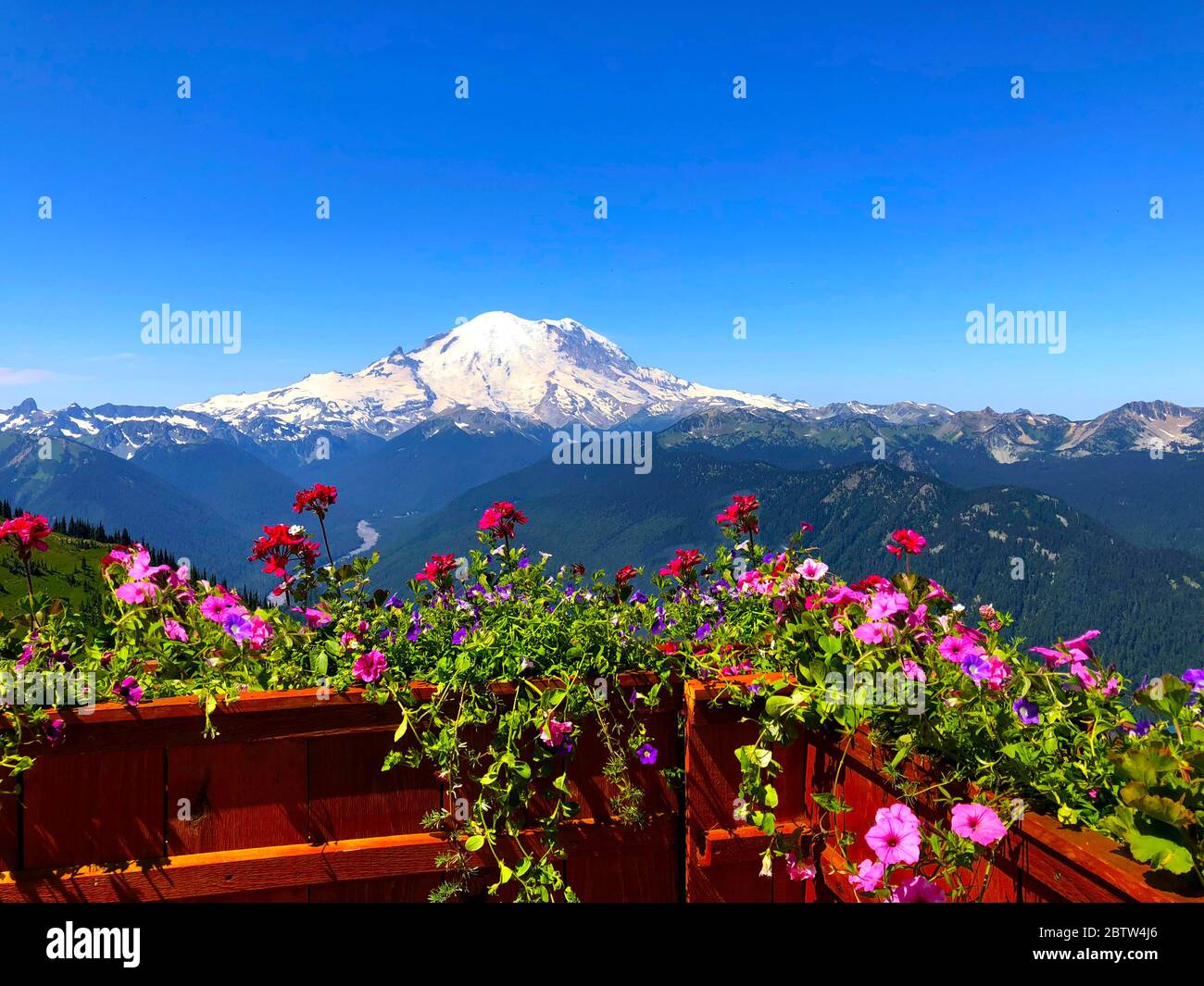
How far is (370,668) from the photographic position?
9.14 ft

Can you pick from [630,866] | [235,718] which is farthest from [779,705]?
[235,718]

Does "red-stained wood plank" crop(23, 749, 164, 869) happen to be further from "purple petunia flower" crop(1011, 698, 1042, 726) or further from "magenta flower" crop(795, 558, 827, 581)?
"purple petunia flower" crop(1011, 698, 1042, 726)

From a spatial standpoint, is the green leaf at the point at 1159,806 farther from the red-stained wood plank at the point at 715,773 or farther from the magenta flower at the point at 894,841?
the red-stained wood plank at the point at 715,773

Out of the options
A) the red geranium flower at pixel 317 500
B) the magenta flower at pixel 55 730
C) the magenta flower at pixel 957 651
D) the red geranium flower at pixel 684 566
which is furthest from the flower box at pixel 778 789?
the magenta flower at pixel 55 730

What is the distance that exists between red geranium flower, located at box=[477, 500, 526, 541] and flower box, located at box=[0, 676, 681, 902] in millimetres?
1162

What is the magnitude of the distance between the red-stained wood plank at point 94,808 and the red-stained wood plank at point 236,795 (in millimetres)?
68

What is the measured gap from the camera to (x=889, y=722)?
267cm


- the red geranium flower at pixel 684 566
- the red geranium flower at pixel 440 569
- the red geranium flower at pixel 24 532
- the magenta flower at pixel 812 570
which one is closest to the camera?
the red geranium flower at pixel 24 532

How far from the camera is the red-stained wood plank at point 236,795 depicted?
A: 2.73 meters

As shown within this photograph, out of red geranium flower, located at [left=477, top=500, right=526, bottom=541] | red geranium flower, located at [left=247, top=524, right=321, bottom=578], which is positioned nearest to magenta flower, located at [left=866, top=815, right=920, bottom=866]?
red geranium flower, located at [left=477, top=500, right=526, bottom=541]

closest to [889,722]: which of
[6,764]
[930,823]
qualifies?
[930,823]

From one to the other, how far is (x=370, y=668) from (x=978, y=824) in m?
2.04
